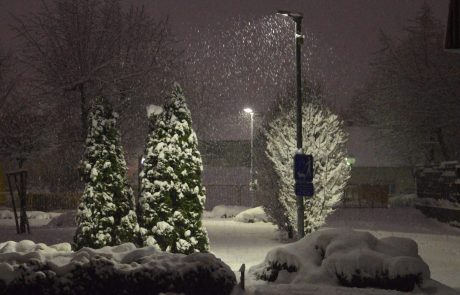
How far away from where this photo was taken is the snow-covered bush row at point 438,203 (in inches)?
1086

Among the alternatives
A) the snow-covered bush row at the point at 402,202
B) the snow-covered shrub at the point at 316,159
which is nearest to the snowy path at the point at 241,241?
the snow-covered shrub at the point at 316,159

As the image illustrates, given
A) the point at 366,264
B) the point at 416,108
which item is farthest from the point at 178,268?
the point at 416,108

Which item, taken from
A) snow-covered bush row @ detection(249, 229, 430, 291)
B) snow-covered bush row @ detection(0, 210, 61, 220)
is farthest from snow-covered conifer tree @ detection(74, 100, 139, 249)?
snow-covered bush row @ detection(0, 210, 61, 220)

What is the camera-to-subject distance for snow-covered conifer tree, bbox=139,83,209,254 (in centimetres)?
1543

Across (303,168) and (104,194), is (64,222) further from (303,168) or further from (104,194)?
(303,168)

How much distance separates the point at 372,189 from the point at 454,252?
24244 mm

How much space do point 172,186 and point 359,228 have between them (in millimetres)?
13728

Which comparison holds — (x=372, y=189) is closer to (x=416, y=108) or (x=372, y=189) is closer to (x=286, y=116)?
(x=416, y=108)

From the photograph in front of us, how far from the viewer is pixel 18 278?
33.0ft

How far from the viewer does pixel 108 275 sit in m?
10.2

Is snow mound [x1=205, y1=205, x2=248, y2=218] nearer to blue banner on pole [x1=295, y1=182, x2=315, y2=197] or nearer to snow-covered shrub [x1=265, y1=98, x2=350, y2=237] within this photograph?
snow-covered shrub [x1=265, y1=98, x2=350, y2=237]

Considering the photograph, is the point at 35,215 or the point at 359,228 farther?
the point at 35,215

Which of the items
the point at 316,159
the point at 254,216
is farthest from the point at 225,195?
the point at 316,159

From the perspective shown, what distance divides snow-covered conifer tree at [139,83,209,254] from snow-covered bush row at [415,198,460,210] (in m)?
15.6
